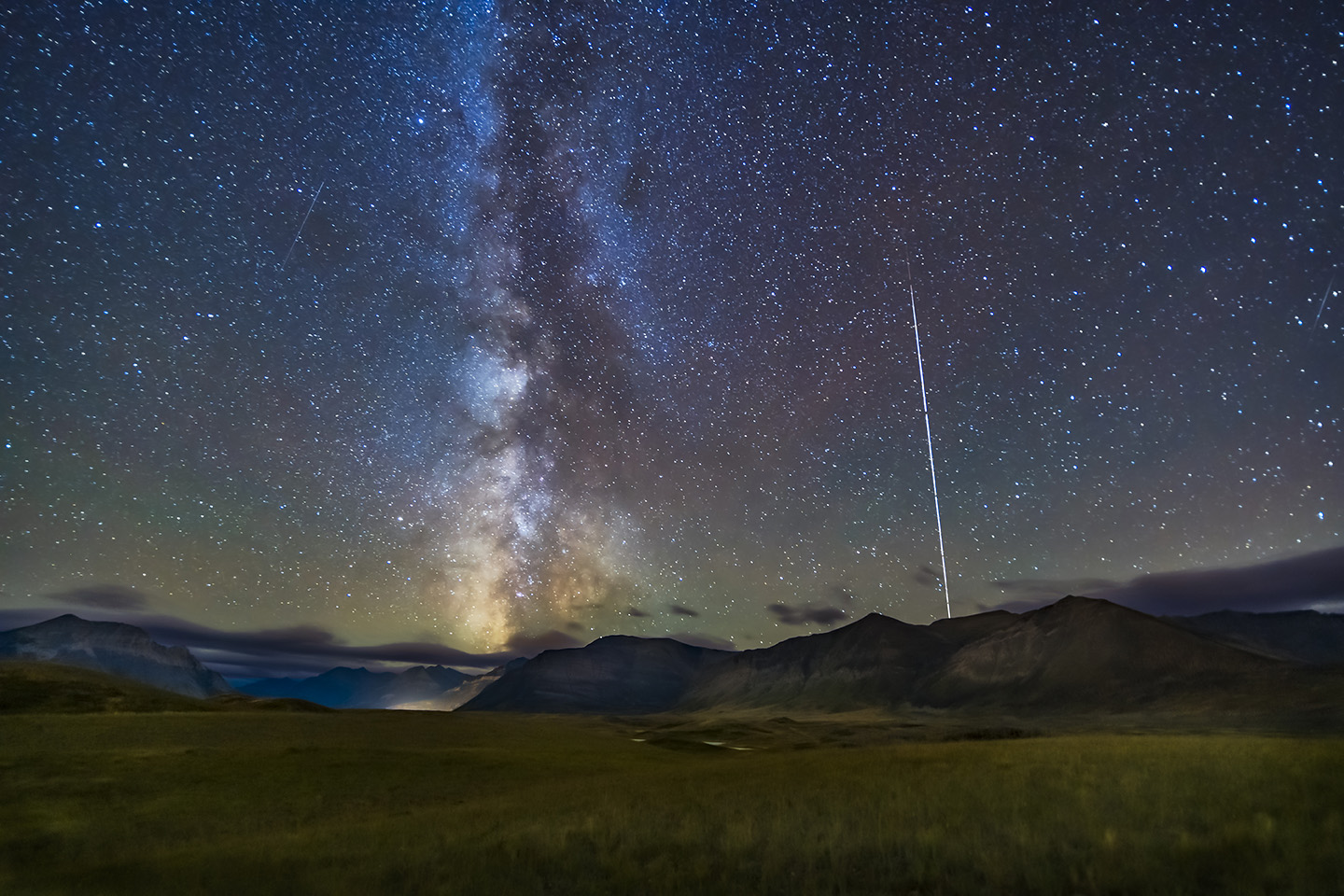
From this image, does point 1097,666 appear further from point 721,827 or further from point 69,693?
point 69,693

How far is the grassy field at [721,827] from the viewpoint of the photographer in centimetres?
839

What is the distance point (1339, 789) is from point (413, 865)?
1648cm

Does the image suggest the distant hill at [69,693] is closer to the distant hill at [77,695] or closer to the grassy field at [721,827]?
the distant hill at [77,695]

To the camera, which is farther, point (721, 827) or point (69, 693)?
point (69, 693)

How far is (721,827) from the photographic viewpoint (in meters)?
12.5

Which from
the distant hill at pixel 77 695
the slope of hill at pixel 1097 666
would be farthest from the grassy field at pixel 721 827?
the slope of hill at pixel 1097 666

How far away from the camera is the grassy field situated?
8391mm

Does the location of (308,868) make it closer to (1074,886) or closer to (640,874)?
(640,874)

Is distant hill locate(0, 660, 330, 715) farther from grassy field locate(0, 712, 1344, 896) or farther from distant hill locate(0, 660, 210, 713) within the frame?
grassy field locate(0, 712, 1344, 896)

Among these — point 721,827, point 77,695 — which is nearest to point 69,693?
point 77,695

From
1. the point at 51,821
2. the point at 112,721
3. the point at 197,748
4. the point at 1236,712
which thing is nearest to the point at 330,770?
the point at 197,748

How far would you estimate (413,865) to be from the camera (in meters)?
10.8

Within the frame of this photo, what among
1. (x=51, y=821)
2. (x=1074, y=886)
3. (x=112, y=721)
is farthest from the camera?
(x=112, y=721)

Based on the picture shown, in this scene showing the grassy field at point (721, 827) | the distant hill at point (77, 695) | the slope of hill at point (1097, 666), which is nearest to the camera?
the grassy field at point (721, 827)
